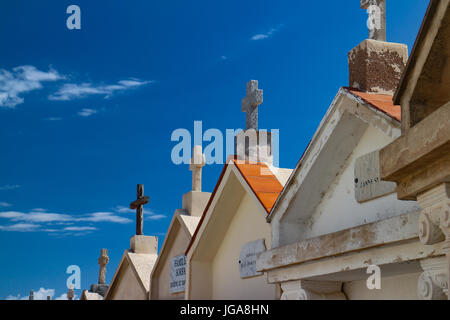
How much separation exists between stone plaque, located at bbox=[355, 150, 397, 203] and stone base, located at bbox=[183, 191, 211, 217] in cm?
680

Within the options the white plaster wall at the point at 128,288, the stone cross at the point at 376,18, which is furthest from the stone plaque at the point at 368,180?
the white plaster wall at the point at 128,288

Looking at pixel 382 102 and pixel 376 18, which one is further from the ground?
pixel 376 18

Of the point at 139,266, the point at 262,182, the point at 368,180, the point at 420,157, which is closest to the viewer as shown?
the point at 420,157

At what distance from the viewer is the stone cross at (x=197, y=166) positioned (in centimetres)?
1384

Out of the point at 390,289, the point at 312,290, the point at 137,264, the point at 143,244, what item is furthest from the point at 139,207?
the point at 390,289

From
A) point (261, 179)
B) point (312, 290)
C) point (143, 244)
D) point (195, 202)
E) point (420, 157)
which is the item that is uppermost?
point (195, 202)

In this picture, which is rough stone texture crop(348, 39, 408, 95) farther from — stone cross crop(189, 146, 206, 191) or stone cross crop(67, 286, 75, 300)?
stone cross crop(67, 286, 75, 300)

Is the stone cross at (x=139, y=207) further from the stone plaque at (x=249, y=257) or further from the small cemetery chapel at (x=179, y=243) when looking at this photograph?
the stone plaque at (x=249, y=257)

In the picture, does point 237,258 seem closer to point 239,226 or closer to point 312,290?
point 239,226

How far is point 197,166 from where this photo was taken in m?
13.9

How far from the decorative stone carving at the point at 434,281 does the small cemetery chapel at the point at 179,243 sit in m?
7.58

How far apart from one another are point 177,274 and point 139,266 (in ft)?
9.16

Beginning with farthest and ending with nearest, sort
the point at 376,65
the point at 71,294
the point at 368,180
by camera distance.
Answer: the point at 71,294 → the point at 376,65 → the point at 368,180

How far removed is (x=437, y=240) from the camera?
415 centimetres
